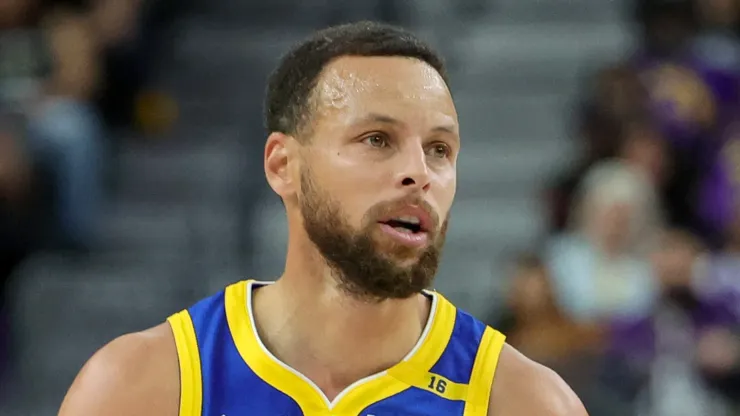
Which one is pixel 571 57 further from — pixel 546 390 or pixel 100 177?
pixel 546 390

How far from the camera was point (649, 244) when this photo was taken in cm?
685

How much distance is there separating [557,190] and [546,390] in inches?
162

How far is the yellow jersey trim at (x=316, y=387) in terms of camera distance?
310 cm

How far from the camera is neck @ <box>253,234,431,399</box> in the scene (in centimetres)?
314

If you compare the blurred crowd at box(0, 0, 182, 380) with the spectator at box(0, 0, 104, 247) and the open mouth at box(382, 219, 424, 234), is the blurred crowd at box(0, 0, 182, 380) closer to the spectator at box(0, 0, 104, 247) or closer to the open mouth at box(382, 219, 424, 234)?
the spectator at box(0, 0, 104, 247)

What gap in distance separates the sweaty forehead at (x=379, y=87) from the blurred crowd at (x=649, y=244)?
2740 millimetres

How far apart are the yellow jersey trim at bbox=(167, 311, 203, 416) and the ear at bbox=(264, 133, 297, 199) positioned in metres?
0.42

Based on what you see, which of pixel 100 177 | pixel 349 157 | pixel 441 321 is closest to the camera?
pixel 349 157

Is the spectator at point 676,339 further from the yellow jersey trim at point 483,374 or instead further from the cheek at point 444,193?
Result: the cheek at point 444,193

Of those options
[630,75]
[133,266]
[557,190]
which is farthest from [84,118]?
[630,75]

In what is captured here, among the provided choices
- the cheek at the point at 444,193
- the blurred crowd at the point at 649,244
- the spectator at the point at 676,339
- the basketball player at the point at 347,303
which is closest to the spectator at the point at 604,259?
the blurred crowd at the point at 649,244

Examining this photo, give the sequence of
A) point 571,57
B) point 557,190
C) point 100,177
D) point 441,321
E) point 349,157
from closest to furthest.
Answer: point 349,157 → point 441,321 → point 557,190 → point 100,177 → point 571,57

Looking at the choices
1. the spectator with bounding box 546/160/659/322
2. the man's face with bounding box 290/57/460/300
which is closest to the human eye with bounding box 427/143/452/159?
the man's face with bounding box 290/57/460/300

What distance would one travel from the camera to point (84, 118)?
7.23 metres
